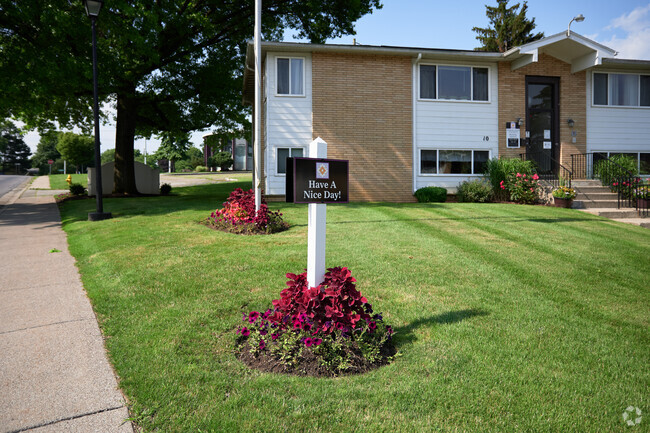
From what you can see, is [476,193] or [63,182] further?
[63,182]

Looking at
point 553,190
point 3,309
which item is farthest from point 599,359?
point 553,190

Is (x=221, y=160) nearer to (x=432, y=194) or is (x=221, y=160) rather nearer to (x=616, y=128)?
(x=432, y=194)

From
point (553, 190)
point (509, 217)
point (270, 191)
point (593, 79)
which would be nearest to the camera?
point (509, 217)

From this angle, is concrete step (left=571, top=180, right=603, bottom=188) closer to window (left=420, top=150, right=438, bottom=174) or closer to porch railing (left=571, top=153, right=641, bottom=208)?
porch railing (left=571, top=153, right=641, bottom=208)

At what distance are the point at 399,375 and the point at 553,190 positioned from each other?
1378 centimetres

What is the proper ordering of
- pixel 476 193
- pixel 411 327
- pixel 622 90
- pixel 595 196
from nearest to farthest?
pixel 411 327 → pixel 595 196 → pixel 476 193 → pixel 622 90

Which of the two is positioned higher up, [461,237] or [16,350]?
[461,237]

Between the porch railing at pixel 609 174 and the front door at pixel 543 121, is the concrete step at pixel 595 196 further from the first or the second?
the front door at pixel 543 121

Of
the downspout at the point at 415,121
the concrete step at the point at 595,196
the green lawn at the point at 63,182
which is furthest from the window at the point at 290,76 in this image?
the green lawn at the point at 63,182

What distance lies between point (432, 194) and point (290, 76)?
705cm

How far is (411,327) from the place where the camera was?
4.19m

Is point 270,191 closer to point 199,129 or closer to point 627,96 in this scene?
point 199,129

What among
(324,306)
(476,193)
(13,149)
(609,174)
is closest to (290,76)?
(476,193)

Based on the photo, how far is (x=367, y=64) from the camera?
16.5 meters
